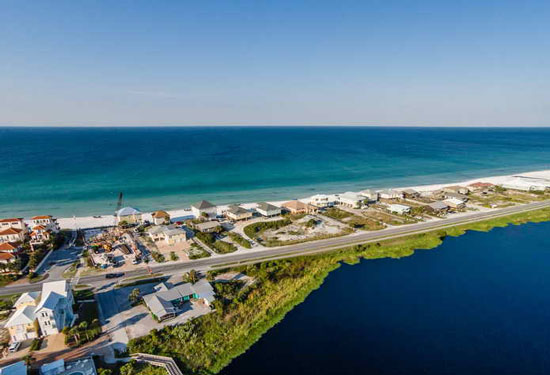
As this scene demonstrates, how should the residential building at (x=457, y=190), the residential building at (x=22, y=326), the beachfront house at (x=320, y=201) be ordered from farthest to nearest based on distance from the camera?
1. the residential building at (x=457, y=190)
2. the beachfront house at (x=320, y=201)
3. the residential building at (x=22, y=326)

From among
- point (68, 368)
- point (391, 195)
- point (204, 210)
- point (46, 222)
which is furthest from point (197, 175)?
point (68, 368)

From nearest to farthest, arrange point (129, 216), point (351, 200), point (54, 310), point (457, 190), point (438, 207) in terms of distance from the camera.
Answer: point (54, 310) → point (129, 216) → point (438, 207) → point (351, 200) → point (457, 190)

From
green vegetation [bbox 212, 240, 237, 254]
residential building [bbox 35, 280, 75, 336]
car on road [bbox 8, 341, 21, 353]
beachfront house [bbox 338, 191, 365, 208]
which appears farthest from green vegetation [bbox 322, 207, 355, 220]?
car on road [bbox 8, 341, 21, 353]

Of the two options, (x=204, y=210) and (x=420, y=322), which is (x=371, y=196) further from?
(x=420, y=322)

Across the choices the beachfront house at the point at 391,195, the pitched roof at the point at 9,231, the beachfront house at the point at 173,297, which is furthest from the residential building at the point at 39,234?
the beachfront house at the point at 391,195

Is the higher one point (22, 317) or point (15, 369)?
point (22, 317)

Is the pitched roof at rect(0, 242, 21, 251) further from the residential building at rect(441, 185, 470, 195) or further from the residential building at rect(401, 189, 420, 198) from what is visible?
the residential building at rect(441, 185, 470, 195)

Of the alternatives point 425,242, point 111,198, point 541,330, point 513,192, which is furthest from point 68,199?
point 513,192

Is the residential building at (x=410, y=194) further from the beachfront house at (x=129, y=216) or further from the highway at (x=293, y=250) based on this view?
the beachfront house at (x=129, y=216)
